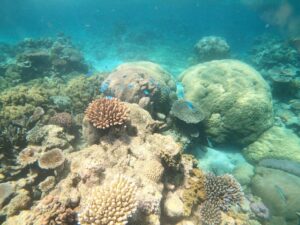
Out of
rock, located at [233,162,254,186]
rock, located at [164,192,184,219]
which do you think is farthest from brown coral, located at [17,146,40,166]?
rock, located at [233,162,254,186]

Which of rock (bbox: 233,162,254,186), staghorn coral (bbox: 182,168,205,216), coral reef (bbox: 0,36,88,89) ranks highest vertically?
coral reef (bbox: 0,36,88,89)

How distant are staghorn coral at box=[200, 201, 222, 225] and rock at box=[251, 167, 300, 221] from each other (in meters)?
3.58

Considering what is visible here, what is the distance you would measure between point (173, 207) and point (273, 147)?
6213 mm

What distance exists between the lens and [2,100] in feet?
23.2

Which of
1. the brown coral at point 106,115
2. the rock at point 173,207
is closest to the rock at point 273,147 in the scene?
the rock at point 173,207

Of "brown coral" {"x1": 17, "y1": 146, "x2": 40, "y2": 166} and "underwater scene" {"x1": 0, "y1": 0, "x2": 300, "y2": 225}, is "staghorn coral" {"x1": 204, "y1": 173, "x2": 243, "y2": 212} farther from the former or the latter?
"brown coral" {"x1": 17, "y1": 146, "x2": 40, "y2": 166}

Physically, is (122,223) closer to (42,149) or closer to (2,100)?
(42,149)

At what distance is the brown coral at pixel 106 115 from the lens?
4551mm

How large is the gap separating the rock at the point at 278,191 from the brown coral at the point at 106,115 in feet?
18.4

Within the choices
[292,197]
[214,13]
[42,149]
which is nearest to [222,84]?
[292,197]

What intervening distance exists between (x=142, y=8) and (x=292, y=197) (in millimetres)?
129649

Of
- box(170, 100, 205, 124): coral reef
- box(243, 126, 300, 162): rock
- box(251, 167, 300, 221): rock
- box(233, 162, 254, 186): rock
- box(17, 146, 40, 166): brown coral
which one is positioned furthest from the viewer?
box(243, 126, 300, 162): rock

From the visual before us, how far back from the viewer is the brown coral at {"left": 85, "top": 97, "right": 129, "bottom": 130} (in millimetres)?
4551

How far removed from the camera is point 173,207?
385 centimetres
